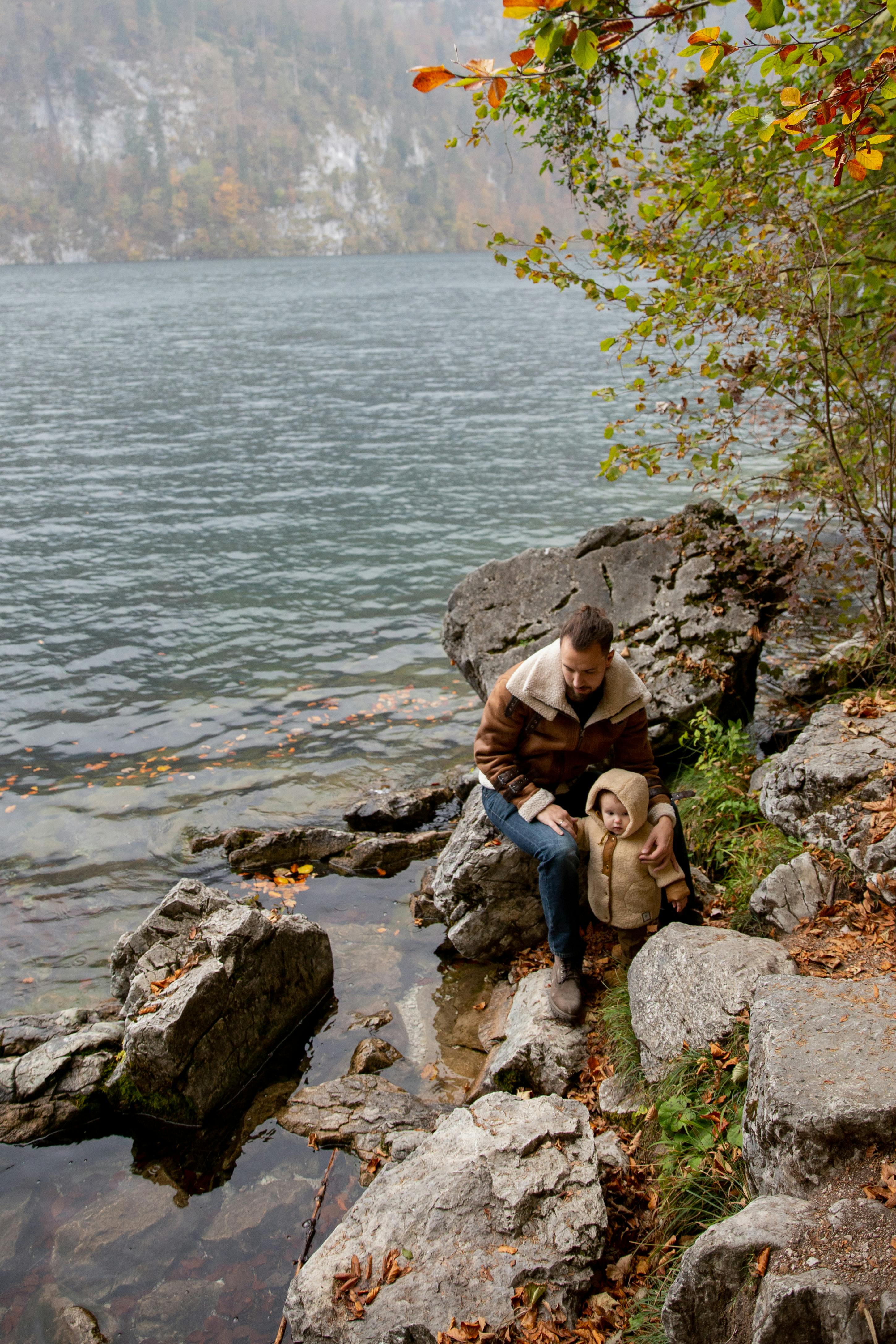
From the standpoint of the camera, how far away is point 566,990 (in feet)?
17.8

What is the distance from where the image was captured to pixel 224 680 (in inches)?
482

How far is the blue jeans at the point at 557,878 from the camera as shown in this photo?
537 centimetres

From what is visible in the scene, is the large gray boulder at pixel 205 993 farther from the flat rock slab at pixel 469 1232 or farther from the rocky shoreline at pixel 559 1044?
the flat rock slab at pixel 469 1232

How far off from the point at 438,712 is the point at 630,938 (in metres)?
5.85

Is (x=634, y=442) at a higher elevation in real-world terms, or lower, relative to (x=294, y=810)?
higher

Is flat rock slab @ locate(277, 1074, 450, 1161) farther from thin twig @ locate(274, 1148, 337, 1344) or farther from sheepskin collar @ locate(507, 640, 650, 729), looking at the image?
sheepskin collar @ locate(507, 640, 650, 729)

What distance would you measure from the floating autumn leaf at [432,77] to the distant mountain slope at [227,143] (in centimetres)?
12810

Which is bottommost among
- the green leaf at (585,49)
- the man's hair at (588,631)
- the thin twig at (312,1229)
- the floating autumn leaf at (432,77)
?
the thin twig at (312,1229)

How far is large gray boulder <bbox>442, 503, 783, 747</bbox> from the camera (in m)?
7.62

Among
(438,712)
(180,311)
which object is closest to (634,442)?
(438,712)

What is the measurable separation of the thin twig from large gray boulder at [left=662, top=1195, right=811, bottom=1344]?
5.88 ft

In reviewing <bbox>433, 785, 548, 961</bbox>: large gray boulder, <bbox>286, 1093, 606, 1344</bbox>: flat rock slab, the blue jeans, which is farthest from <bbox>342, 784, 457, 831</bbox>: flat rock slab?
<bbox>286, 1093, 606, 1344</bbox>: flat rock slab

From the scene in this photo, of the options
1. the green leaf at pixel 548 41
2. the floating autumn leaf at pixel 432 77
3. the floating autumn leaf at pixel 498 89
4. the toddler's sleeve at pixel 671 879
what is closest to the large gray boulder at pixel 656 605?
the toddler's sleeve at pixel 671 879

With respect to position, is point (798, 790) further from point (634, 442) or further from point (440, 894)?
point (634, 442)
